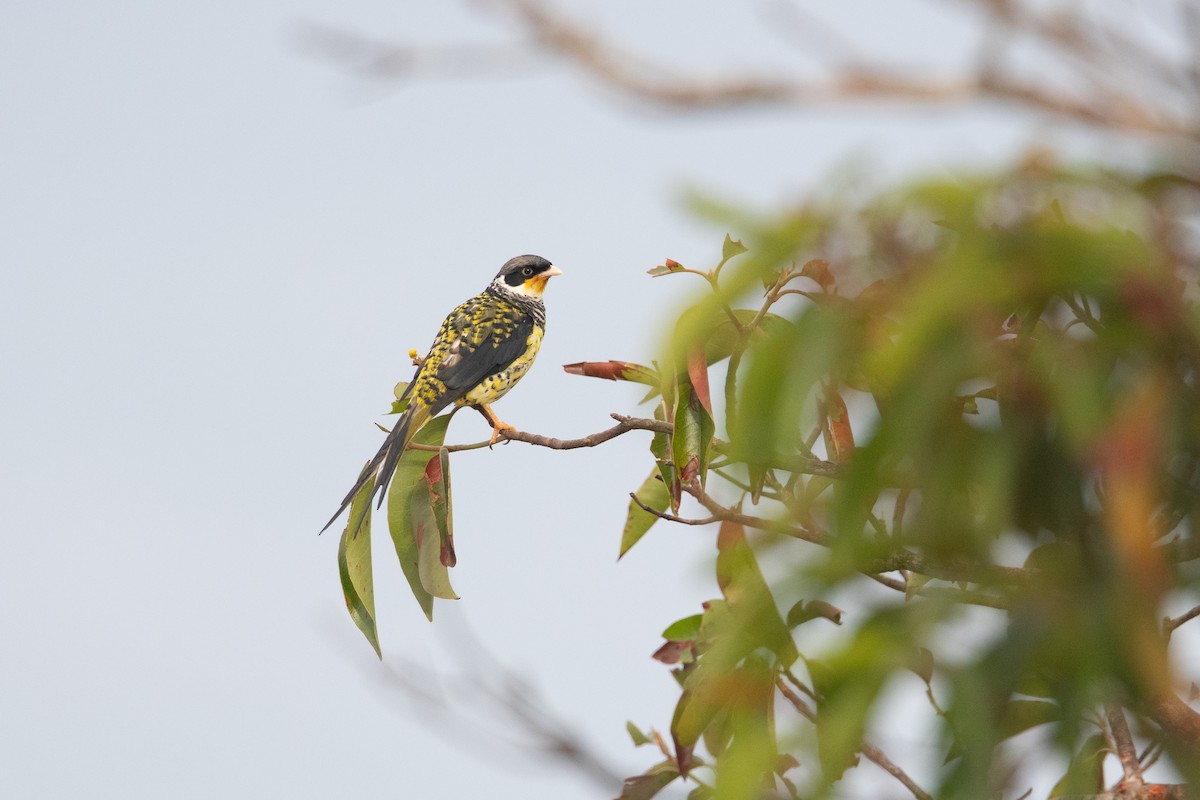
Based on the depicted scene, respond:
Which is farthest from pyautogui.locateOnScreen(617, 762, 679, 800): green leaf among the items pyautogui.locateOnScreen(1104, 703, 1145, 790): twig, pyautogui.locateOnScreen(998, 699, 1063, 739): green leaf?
pyautogui.locateOnScreen(998, 699, 1063, 739): green leaf

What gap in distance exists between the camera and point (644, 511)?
438 cm

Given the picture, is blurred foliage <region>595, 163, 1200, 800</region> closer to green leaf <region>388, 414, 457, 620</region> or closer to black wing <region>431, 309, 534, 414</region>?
green leaf <region>388, 414, 457, 620</region>

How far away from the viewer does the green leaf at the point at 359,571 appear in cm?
445

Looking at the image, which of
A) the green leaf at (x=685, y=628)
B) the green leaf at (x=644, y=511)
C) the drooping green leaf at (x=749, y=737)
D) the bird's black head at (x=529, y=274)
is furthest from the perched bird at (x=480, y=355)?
the drooping green leaf at (x=749, y=737)

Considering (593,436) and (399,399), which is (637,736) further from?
(399,399)

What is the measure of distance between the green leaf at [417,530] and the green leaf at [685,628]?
0.73 metres

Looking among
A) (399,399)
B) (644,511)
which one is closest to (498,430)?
A: (399,399)

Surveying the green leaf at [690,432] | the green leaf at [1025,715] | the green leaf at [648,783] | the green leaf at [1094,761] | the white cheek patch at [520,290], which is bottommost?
the green leaf at [1025,715]

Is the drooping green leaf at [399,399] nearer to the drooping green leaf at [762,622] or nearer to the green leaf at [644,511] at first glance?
the green leaf at [644,511]

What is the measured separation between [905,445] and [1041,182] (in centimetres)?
43

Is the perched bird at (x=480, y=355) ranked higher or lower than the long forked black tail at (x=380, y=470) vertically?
higher

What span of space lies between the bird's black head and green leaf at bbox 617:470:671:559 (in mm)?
3833

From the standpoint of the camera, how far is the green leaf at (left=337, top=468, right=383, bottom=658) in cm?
445

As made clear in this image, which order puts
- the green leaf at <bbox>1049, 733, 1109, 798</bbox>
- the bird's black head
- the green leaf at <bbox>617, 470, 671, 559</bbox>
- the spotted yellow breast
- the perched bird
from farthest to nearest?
the bird's black head < the spotted yellow breast < the perched bird < the green leaf at <bbox>617, 470, 671, 559</bbox> < the green leaf at <bbox>1049, 733, 1109, 798</bbox>
